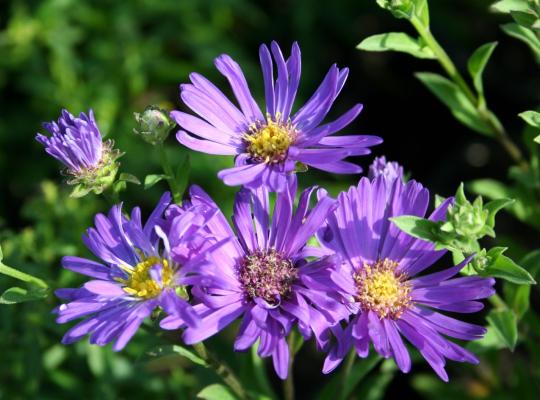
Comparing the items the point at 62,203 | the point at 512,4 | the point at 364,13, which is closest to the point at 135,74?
the point at 62,203

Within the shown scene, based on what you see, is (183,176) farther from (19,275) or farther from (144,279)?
(19,275)

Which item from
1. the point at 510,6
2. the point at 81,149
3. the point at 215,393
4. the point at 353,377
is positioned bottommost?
the point at 353,377

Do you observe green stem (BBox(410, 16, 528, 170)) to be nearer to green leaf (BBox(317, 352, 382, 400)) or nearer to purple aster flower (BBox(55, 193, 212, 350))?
green leaf (BBox(317, 352, 382, 400))

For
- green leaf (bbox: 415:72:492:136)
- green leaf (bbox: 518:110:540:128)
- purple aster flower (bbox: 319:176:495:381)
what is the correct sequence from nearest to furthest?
purple aster flower (bbox: 319:176:495:381) → green leaf (bbox: 518:110:540:128) → green leaf (bbox: 415:72:492:136)

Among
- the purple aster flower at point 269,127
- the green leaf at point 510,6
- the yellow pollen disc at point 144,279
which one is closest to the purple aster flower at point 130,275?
the yellow pollen disc at point 144,279

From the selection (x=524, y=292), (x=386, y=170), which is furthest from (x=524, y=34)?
(x=524, y=292)

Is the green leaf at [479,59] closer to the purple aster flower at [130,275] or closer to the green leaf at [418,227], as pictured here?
the green leaf at [418,227]

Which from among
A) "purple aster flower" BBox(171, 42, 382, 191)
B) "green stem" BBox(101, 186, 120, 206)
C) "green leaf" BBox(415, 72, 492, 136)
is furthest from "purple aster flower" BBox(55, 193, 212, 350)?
"green leaf" BBox(415, 72, 492, 136)
